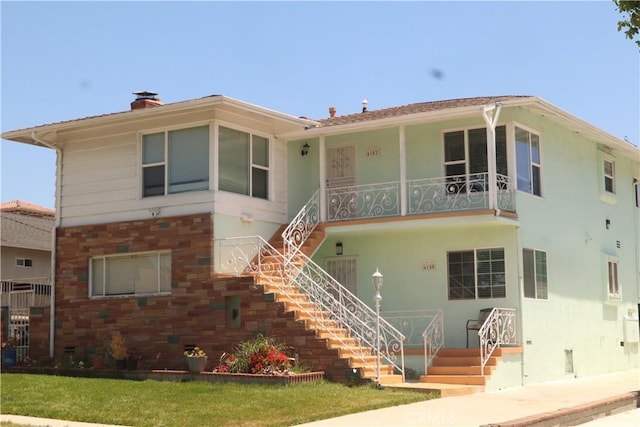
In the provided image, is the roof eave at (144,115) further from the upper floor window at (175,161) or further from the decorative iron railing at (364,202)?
the decorative iron railing at (364,202)

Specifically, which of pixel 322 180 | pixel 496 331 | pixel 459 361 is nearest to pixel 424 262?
pixel 496 331

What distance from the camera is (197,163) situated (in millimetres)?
22172

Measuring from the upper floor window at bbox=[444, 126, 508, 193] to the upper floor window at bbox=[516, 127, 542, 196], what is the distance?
42 cm

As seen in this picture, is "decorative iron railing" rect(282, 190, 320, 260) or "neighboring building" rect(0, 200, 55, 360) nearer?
"decorative iron railing" rect(282, 190, 320, 260)

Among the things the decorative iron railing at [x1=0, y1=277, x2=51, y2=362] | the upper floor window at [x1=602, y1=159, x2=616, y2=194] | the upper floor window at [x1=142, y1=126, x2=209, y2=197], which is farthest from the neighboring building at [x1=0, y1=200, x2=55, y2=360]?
the upper floor window at [x1=602, y1=159, x2=616, y2=194]

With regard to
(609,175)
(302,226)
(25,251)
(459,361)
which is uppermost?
(609,175)

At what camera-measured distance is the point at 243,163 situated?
23.0 metres

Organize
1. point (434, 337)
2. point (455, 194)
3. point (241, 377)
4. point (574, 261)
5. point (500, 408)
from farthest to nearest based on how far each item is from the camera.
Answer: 1. point (574, 261)
2. point (455, 194)
3. point (434, 337)
4. point (241, 377)
5. point (500, 408)

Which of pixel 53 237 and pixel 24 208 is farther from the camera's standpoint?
pixel 24 208

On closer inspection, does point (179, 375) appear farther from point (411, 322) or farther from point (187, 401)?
point (411, 322)

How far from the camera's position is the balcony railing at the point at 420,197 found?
73.6 ft

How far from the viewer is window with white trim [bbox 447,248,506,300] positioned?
2234 centimetres

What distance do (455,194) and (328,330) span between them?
5216 mm

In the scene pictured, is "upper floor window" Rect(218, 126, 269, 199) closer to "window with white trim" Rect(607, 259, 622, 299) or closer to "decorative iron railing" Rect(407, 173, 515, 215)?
"decorative iron railing" Rect(407, 173, 515, 215)
